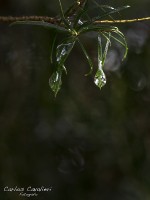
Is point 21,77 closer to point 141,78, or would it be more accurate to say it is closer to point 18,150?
point 18,150

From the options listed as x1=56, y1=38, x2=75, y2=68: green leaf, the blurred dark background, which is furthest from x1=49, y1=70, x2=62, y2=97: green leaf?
the blurred dark background

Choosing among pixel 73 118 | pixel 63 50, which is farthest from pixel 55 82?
pixel 73 118

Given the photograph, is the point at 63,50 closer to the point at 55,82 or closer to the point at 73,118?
the point at 55,82

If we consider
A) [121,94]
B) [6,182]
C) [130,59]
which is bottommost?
[6,182]

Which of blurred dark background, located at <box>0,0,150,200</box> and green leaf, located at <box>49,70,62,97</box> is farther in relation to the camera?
blurred dark background, located at <box>0,0,150,200</box>

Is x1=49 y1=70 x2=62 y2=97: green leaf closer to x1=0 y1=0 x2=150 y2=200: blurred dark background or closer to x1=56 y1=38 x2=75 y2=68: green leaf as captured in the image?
x1=56 y1=38 x2=75 y2=68: green leaf

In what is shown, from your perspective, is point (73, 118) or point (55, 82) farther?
point (73, 118)

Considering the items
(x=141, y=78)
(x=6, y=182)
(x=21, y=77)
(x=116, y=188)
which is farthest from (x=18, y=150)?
(x=141, y=78)

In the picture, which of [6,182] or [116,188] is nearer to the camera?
[6,182]
